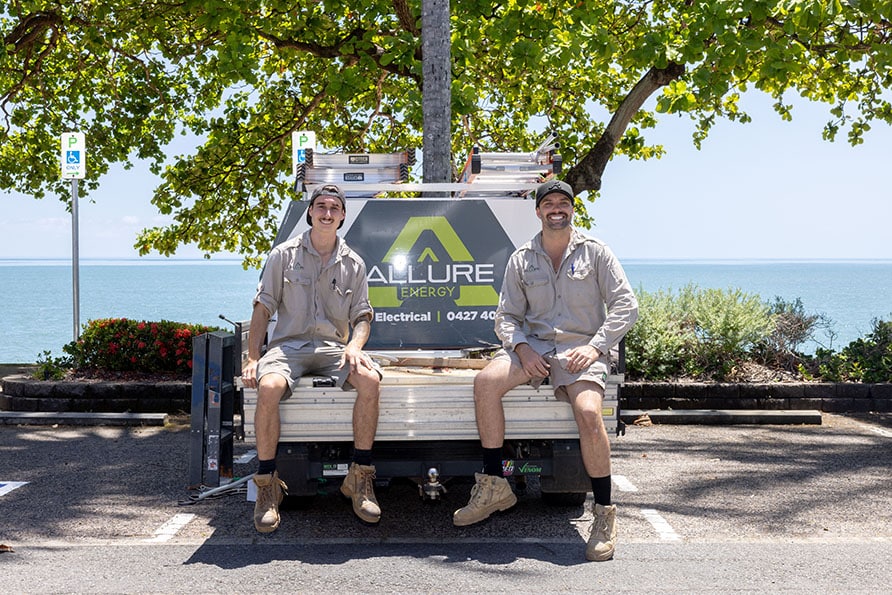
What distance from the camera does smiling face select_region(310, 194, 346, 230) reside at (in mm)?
6145

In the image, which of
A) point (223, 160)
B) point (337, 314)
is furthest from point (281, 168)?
point (337, 314)

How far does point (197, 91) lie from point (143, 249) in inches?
137

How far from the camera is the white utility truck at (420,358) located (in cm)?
572

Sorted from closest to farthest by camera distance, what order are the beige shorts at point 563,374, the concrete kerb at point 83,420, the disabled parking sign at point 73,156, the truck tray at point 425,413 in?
the beige shorts at point 563,374, the truck tray at point 425,413, the concrete kerb at point 83,420, the disabled parking sign at point 73,156

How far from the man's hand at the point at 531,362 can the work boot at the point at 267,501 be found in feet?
5.17

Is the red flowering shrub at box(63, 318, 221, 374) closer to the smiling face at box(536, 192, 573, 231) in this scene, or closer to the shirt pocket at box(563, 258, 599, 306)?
the smiling face at box(536, 192, 573, 231)

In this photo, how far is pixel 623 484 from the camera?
7270 mm

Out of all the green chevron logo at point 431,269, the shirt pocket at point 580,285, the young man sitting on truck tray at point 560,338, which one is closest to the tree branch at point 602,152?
the green chevron logo at point 431,269

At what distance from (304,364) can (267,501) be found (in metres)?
0.87

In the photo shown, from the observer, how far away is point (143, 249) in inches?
770

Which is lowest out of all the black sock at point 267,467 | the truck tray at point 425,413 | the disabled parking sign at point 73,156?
the black sock at point 267,467

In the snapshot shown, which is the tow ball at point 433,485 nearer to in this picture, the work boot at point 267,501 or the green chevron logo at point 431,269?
the work boot at point 267,501

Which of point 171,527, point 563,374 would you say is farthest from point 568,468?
point 171,527

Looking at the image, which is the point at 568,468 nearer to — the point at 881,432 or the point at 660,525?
the point at 660,525
